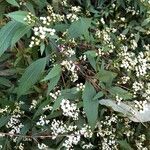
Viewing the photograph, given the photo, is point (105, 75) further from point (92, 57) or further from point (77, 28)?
point (77, 28)

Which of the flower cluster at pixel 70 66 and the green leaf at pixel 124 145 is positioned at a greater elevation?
the flower cluster at pixel 70 66

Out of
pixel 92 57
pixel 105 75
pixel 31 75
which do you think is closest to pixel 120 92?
pixel 105 75

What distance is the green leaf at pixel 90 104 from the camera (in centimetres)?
209

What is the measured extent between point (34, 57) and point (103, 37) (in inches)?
18.8

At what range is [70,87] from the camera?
7.99 feet

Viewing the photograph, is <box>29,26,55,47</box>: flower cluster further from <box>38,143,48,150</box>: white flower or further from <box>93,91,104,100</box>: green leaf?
<box>38,143,48,150</box>: white flower

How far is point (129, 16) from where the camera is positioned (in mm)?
3086

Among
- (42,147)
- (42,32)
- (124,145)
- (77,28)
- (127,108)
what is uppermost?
(42,32)

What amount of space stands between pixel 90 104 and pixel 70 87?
1.16 ft

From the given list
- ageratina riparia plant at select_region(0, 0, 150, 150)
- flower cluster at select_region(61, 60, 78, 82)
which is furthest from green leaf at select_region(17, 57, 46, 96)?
flower cluster at select_region(61, 60, 78, 82)

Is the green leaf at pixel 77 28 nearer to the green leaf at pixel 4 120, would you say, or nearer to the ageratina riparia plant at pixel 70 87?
the ageratina riparia plant at pixel 70 87

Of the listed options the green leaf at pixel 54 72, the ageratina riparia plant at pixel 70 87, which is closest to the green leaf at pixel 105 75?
the ageratina riparia plant at pixel 70 87

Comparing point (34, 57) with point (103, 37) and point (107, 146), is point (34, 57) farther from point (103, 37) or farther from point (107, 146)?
point (107, 146)

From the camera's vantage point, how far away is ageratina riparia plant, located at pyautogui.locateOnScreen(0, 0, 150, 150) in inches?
84.0
